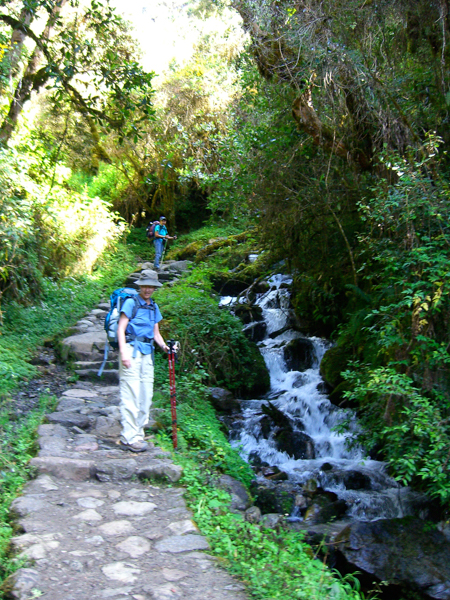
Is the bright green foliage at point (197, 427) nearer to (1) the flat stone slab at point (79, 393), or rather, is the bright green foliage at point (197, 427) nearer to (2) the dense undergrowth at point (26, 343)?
(1) the flat stone slab at point (79, 393)

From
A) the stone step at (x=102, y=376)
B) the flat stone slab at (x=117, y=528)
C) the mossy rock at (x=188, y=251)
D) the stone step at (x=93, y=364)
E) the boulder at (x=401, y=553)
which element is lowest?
the boulder at (x=401, y=553)

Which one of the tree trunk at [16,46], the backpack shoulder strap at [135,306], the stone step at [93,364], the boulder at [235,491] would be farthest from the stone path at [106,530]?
the tree trunk at [16,46]

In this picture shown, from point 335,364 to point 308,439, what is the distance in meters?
1.52

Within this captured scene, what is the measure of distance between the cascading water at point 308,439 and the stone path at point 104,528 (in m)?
2.14

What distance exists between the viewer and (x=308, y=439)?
8.75 meters

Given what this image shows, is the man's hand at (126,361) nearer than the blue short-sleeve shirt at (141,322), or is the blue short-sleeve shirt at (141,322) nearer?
the man's hand at (126,361)

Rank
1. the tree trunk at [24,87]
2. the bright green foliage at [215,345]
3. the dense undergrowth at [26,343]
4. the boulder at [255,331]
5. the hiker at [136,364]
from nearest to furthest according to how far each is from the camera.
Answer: the dense undergrowth at [26,343], the hiker at [136,364], the bright green foliage at [215,345], the tree trunk at [24,87], the boulder at [255,331]

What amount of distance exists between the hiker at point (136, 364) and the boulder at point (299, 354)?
5.82 metres

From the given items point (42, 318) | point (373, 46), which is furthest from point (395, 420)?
point (42, 318)

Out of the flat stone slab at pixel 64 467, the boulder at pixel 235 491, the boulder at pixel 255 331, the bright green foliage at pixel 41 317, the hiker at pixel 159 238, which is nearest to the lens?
the flat stone slab at pixel 64 467

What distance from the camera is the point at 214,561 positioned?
3.79m

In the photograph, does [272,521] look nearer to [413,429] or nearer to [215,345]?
[413,429]

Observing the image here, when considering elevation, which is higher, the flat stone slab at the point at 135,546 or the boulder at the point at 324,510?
the flat stone slab at the point at 135,546

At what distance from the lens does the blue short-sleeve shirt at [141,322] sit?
568cm
